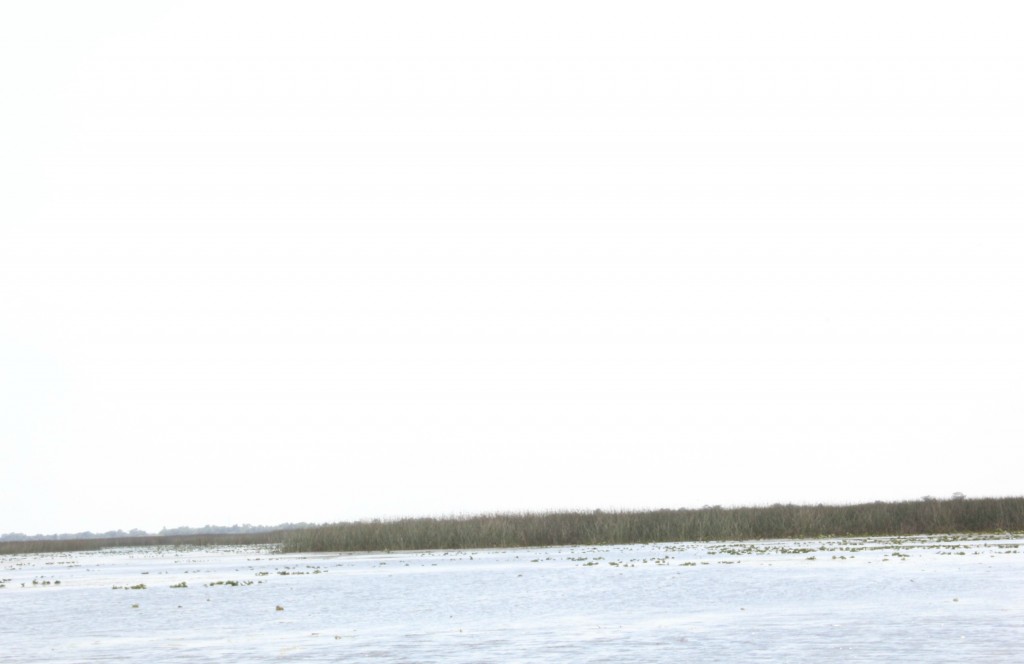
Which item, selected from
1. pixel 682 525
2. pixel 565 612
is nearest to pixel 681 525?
pixel 682 525

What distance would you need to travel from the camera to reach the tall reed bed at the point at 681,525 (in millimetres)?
72312

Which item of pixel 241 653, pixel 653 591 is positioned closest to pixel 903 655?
pixel 241 653

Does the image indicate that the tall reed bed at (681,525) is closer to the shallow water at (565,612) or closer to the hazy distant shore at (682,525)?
A: the hazy distant shore at (682,525)

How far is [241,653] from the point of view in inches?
891

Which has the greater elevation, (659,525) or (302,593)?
(659,525)

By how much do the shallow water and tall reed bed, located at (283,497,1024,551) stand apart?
2104cm

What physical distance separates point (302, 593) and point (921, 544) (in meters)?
30.4

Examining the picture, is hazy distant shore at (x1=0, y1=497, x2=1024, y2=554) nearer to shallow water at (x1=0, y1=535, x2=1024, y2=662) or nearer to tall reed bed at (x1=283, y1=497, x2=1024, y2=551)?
tall reed bed at (x1=283, y1=497, x2=1024, y2=551)

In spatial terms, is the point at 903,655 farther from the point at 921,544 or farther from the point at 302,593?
the point at 921,544

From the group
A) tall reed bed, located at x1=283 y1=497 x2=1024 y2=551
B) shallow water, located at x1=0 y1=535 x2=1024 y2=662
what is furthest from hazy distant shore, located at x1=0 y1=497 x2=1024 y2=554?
shallow water, located at x1=0 y1=535 x2=1024 y2=662

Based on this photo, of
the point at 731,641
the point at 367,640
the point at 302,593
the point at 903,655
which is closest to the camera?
the point at 903,655

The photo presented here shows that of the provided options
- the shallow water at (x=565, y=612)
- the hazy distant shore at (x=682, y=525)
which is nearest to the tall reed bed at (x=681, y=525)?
the hazy distant shore at (x=682, y=525)

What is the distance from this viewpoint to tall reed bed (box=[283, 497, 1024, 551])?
72312 mm

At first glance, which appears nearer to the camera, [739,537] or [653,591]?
[653,591]
